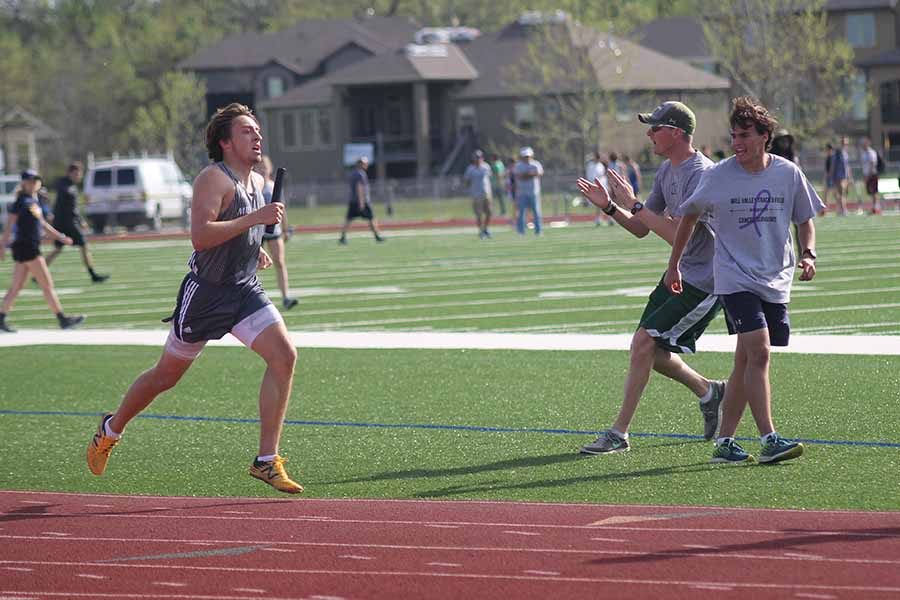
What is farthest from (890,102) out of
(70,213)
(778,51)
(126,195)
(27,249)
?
(27,249)

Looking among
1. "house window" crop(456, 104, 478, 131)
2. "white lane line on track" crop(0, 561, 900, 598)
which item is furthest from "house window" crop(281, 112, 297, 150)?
"white lane line on track" crop(0, 561, 900, 598)

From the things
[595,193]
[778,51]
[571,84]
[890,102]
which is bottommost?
[595,193]

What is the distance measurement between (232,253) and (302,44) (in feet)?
255

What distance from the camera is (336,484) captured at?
7.97m

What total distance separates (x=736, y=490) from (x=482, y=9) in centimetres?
10427

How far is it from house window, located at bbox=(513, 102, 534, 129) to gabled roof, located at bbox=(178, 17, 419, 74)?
46.6 feet

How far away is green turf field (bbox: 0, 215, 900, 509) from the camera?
775cm

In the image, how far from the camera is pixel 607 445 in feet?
27.6

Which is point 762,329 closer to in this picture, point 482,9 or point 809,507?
point 809,507

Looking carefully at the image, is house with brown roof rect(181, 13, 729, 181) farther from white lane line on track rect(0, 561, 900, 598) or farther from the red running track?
white lane line on track rect(0, 561, 900, 598)

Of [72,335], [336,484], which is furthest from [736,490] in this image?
[72,335]

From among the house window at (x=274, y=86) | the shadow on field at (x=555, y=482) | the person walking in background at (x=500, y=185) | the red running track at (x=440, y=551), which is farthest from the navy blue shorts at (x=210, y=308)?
the house window at (x=274, y=86)

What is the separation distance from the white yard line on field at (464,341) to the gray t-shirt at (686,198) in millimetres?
3995

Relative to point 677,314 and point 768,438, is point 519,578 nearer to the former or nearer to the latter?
point 768,438
